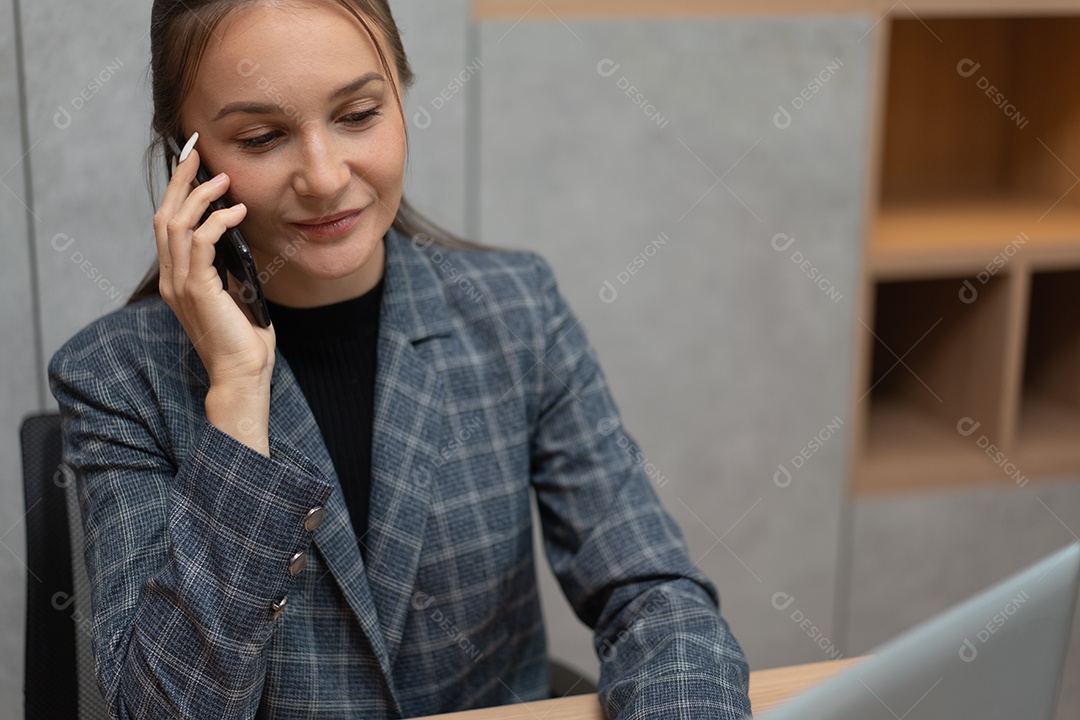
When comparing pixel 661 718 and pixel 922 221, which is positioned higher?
pixel 922 221

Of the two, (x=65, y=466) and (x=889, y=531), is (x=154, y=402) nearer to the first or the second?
(x=65, y=466)

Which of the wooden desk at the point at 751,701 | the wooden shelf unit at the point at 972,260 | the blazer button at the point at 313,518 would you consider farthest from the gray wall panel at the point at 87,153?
the wooden shelf unit at the point at 972,260

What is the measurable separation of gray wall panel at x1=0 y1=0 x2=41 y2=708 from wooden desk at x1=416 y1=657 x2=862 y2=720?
908 mm

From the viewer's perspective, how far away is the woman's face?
3.42 feet

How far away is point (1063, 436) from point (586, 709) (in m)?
1.63

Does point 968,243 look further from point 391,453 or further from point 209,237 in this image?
point 209,237

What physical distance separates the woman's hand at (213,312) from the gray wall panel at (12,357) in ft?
2.18

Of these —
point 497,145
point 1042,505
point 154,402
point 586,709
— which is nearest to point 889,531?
point 1042,505

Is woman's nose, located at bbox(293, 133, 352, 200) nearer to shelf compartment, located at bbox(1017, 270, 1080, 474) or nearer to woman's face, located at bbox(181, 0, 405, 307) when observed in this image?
woman's face, located at bbox(181, 0, 405, 307)

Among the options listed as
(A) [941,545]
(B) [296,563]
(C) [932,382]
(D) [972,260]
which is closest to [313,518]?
(B) [296,563]

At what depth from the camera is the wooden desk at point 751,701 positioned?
3.21 feet

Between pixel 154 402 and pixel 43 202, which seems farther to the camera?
pixel 43 202

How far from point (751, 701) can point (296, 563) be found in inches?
17.8

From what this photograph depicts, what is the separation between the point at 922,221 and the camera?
218 centimetres
